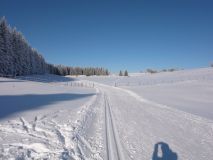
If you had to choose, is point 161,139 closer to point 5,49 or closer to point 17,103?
point 17,103

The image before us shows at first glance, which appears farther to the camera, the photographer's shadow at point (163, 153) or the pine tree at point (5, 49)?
the pine tree at point (5, 49)

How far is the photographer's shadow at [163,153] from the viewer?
→ 18.6 ft

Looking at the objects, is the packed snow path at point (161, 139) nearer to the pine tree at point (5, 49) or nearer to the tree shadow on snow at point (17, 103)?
the tree shadow on snow at point (17, 103)

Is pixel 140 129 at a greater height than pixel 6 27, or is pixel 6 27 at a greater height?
pixel 6 27

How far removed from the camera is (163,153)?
597cm

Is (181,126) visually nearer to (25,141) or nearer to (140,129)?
(140,129)

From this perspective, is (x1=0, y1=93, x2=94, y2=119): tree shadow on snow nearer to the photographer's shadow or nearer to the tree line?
the photographer's shadow

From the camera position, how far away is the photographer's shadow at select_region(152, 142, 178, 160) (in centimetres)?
566

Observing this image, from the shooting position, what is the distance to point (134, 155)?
562 cm

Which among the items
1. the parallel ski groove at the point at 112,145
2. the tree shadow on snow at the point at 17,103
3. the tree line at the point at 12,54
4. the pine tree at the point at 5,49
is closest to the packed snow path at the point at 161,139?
the parallel ski groove at the point at 112,145

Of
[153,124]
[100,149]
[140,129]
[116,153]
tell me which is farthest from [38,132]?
[153,124]

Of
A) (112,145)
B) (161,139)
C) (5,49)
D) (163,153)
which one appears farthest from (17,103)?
(5,49)

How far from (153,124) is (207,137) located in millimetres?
2580

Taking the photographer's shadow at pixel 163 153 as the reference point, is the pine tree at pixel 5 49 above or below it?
above
